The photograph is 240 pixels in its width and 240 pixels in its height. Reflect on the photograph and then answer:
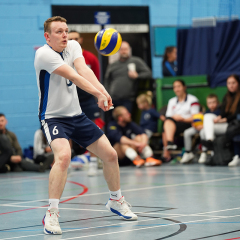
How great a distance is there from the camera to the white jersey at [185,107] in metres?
9.59

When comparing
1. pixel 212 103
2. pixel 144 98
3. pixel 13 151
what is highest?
pixel 144 98

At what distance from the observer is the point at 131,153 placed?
364 inches

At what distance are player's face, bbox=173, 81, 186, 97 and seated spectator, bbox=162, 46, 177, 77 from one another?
139 cm

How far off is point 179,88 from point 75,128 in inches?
237

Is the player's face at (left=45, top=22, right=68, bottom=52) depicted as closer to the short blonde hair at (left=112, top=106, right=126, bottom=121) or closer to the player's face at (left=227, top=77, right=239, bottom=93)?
the player's face at (left=227, top=77, right=239, bottom=93)

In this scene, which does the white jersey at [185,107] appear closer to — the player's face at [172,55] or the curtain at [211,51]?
the curtain at [211,51]

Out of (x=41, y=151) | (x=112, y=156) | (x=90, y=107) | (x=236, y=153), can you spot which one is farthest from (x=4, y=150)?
(x=112, y=156)

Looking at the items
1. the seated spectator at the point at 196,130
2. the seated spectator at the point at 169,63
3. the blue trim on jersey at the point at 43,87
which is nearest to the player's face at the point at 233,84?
the seated spectator at the point at 196,130

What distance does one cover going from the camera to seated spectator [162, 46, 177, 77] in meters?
11.1

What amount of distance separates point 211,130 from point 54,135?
5414 millimetres

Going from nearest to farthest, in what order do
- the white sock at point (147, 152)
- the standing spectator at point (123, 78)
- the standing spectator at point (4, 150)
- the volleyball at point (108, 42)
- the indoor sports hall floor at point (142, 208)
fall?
the indoor sports hall floor at point (142, 208)
the volleyball at point (108, 42)
the standing spectator at point (4, 150)
the white sock at point (147, 152)
the standing spectator at point (123, 78)

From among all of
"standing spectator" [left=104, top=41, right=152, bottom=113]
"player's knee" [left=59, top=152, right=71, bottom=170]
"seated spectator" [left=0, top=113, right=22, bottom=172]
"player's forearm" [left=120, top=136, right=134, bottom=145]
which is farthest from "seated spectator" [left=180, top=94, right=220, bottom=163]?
"player's knee" [left=59, top=152, right=71, bottom=170]

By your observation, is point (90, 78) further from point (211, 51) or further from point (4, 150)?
point (211, 51)

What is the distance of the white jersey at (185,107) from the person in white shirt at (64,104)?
5.82 meters
